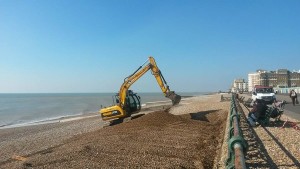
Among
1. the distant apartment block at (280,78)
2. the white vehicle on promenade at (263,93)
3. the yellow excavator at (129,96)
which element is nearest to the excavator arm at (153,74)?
the yellow excavator at (129,96)

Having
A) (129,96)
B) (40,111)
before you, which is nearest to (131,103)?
(129,96)

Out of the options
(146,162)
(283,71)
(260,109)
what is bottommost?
(146,162)

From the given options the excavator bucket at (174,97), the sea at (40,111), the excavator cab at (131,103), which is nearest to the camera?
the excavator bucket at (174,97)

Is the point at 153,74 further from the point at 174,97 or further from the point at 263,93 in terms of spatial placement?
the point at 263,93

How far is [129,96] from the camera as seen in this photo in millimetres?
24219

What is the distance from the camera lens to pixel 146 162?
30.0 feet

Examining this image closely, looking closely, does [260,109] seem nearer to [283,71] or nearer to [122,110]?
[122,110]

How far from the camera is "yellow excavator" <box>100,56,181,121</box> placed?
23.2 meters

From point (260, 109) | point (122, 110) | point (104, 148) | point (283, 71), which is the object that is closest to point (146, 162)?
point (104, 148)

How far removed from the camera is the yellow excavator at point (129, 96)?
76.1 ft

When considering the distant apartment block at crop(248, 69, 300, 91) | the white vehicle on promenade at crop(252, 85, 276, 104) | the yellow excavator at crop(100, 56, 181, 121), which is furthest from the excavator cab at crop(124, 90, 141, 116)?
the distant apartment block at crop(248, 69, 300, 91)

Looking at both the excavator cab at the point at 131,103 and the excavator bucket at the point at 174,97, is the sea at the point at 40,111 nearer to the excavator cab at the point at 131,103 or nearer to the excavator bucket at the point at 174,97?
the excavator cab at the point at 131,103

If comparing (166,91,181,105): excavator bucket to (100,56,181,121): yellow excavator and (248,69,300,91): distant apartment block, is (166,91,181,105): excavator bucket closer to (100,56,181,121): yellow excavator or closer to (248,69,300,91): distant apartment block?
(100,56,181,121): yellow excavator

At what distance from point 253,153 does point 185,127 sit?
791 centimetres
